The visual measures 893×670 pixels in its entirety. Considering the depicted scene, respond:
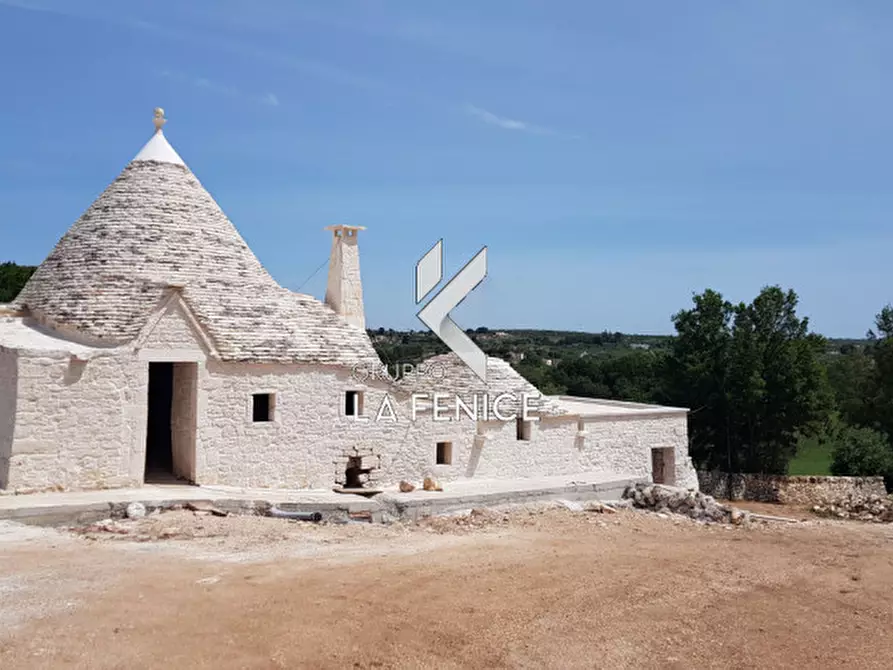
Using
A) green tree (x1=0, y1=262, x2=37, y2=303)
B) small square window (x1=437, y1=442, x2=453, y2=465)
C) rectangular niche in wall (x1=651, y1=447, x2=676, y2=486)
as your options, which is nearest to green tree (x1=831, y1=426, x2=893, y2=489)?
rectangular niche in wall (x1=651, y1=447, x2=676, y2=486)

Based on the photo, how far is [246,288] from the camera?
51.3 feet

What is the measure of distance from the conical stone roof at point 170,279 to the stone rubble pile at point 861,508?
15.0 m

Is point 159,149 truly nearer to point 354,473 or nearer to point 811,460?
point 354,473

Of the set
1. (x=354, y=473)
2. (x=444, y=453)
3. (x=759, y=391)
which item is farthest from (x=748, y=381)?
(x=354, y=473)

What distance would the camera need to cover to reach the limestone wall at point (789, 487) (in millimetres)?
25625

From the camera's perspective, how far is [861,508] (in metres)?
22.4

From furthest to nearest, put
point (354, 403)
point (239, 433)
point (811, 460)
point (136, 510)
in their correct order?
point (811, 460), point (354, 403), point (239, 433), point (136, 510)

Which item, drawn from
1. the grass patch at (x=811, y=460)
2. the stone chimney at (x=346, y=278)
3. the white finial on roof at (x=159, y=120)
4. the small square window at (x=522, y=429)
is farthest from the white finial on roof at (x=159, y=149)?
the grass patch at (x=811, y=460)

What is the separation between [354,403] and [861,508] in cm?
1571

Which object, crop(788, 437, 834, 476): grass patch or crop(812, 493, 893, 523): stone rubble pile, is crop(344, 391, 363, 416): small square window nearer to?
crop(812, 493, 893, 523): stone rubble pile

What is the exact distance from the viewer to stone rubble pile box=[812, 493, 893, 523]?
70.3 feet

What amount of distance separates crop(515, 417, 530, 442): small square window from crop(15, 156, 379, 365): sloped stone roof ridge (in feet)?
12.5

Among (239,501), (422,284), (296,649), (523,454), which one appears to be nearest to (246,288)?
(422,284)

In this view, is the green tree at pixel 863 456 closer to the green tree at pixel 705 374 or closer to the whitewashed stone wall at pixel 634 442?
the green tree at pixel 705 374
